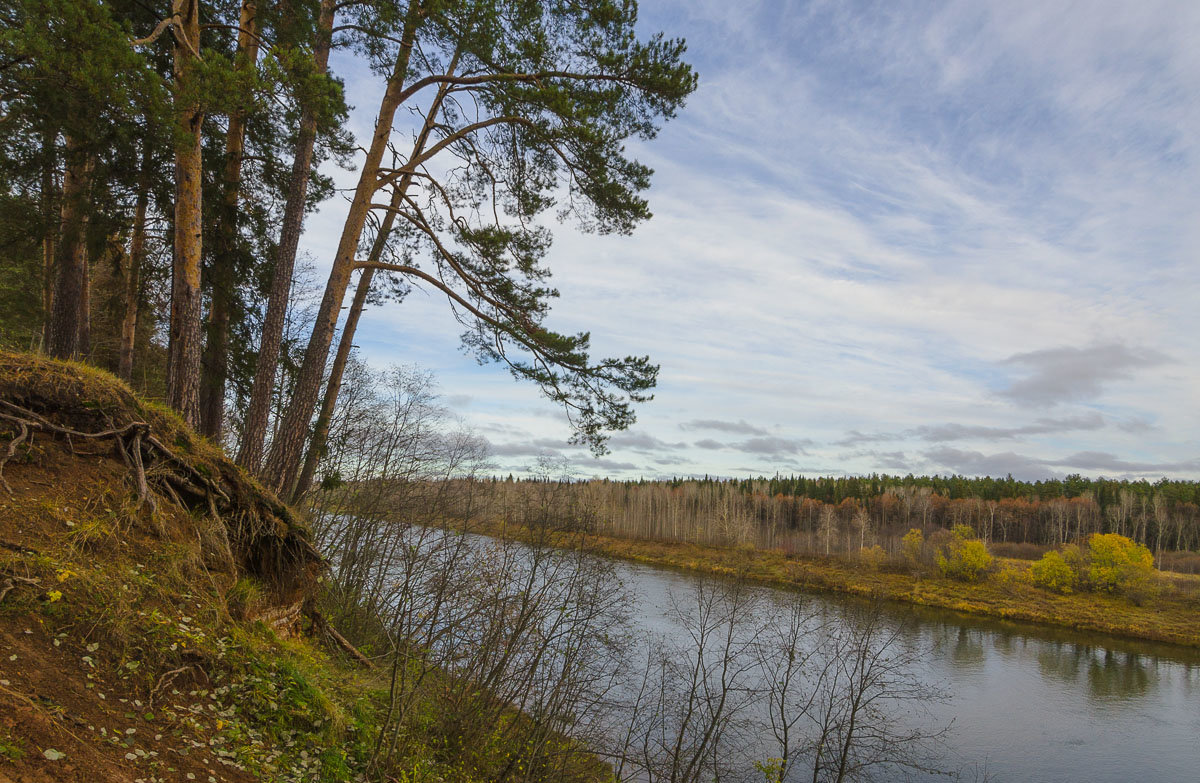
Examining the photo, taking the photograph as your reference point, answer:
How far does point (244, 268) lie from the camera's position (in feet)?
30.4

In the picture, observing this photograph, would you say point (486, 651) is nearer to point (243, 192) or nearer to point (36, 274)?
point (243, 192)

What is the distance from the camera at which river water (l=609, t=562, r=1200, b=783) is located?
631 inches

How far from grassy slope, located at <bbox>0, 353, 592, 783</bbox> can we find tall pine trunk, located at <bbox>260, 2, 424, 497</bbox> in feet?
7.18

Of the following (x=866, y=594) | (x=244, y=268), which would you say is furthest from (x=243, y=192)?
(x=866, y=594)

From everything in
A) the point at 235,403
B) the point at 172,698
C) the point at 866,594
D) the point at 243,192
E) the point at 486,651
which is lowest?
the point at 866,594

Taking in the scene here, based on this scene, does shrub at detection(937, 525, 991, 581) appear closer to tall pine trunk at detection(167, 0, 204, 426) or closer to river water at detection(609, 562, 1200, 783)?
river water at detection(609, 562, 1200, 783)

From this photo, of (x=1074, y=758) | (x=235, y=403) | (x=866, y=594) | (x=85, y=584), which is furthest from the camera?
(x=866, y=594)

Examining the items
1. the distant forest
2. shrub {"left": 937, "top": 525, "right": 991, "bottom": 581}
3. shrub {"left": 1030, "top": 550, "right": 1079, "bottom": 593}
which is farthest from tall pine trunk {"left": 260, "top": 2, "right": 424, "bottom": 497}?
shrub {"left": 1030, "top": 550, "right": 1079, "bottom": 593}

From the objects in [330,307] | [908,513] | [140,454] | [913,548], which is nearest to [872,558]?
[913,548]

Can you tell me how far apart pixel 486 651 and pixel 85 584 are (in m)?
6.42

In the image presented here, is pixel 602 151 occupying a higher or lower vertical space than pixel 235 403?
higher

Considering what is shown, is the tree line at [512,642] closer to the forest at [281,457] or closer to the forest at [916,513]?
the forest at [281,457]

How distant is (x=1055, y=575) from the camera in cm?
4512

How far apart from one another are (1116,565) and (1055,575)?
3.61 meters
